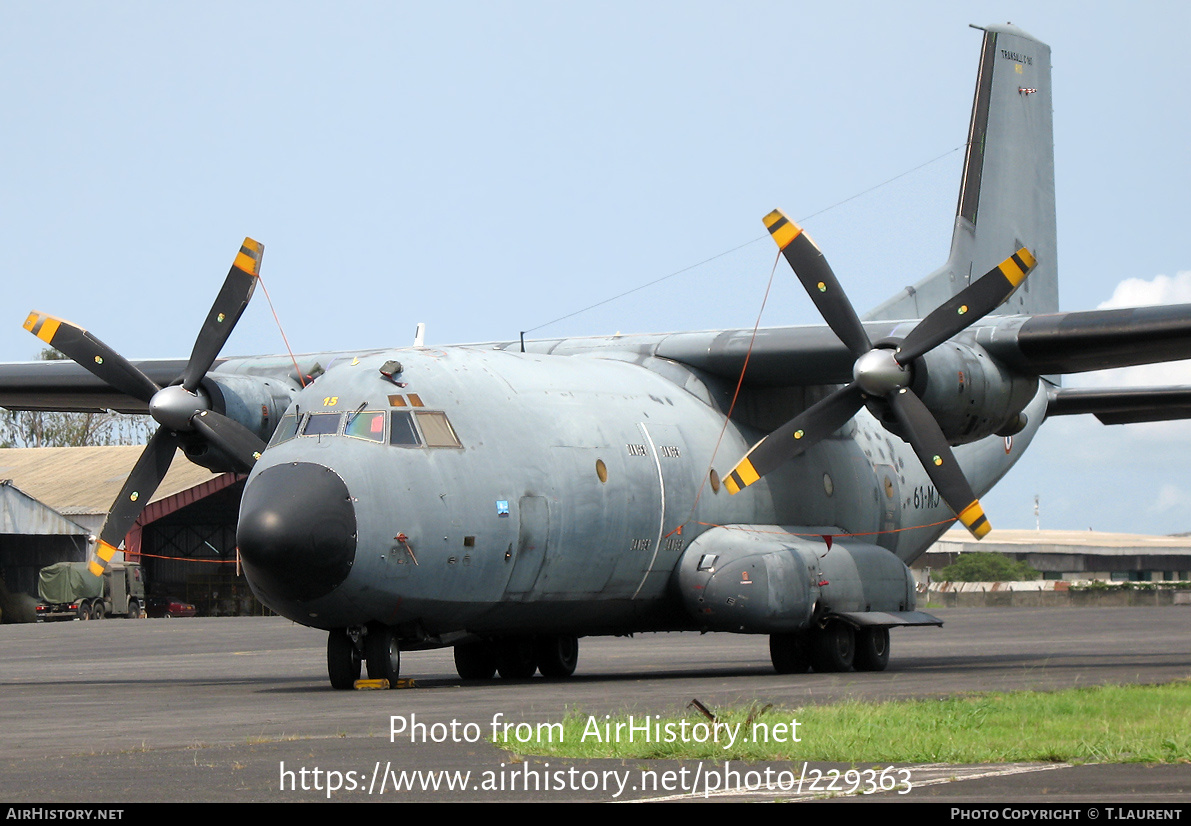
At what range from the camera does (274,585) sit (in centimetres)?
1432

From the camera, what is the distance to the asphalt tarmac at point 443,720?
7.53 meters

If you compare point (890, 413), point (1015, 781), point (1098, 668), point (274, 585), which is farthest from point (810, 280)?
point (1015, 781)

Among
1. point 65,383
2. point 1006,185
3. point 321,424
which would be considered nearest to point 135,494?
point 65,383

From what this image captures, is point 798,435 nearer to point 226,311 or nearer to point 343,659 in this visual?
point 343,659

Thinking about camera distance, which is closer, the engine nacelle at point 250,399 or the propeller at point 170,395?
the propeller at point 170,395

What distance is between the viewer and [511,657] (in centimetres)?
1820

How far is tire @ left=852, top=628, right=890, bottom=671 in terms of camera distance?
19031mm

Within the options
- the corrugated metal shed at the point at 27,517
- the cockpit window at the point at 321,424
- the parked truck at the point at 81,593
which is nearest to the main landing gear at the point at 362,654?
the cockpit window at the point at 321,424

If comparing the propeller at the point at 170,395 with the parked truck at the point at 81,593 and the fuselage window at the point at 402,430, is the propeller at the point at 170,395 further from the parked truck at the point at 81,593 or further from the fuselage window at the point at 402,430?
the parked truck at the point at 81,593

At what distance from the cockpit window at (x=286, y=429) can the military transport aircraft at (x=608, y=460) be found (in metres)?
0.04

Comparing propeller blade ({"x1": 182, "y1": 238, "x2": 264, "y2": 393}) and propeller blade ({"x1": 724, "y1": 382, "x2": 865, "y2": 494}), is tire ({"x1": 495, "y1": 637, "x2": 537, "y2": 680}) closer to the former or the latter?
propeller blade ({"x1": 724, "y1": 382, "x2": 865, "y2": 494})

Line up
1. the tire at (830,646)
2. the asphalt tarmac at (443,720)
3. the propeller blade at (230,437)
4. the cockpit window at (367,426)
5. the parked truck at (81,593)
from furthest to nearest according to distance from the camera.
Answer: the parked truck at (81,593) → the tire at (830,646) → the propeller blade at (230,437) → the cockpit window at (367,426) → the asphalt tarmac at (443,720)

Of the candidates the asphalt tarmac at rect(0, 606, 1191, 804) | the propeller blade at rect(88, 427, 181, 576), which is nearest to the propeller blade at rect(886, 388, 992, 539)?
the asphalt tarmac at rect(0, 606, 1191, 804)

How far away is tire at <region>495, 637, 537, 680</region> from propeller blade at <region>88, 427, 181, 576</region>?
16.1 ft
